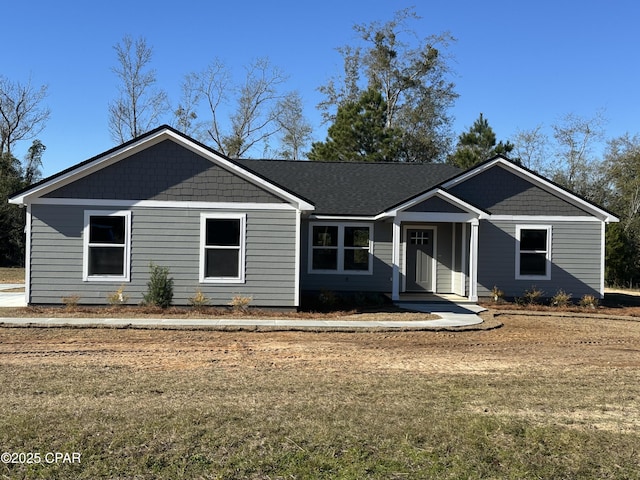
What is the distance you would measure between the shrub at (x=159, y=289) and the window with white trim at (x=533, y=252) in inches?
415

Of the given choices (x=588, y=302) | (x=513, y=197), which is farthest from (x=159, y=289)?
(x=588, y=302)

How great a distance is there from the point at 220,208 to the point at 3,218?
26.3 m

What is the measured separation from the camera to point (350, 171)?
20469 millimetres

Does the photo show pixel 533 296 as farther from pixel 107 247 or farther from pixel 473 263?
pixel 107 247

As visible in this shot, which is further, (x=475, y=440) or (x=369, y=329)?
(x=369, y=329)

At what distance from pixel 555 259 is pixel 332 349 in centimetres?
1043

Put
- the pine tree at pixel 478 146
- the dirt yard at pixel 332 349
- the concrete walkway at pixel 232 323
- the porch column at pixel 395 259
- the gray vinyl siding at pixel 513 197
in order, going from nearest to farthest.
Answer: the dirt yard at pixel 332 349, the concrete walkway at pixel 232 323, the porch column at pixel 395 259, the gray vinyl siding at pixel 513 197, the pine tree at pixel 478 146

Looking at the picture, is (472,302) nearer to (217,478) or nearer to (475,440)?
(475,440)

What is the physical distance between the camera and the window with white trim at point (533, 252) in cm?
Result: 1700

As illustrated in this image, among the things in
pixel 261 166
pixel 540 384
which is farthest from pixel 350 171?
pixel 540 384

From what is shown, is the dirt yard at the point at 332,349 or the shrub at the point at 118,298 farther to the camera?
the shrub at the point at 118,298

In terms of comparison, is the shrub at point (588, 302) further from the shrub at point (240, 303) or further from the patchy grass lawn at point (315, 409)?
the shrub at point (240, 303)

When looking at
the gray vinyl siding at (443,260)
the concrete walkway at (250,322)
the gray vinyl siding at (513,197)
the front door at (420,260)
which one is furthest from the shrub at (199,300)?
the gray vinyl siding at (513,197)

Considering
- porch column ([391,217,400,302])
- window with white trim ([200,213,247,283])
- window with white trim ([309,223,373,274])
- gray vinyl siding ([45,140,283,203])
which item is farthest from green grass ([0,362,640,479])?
window with white trim ([309,223,373,274])
